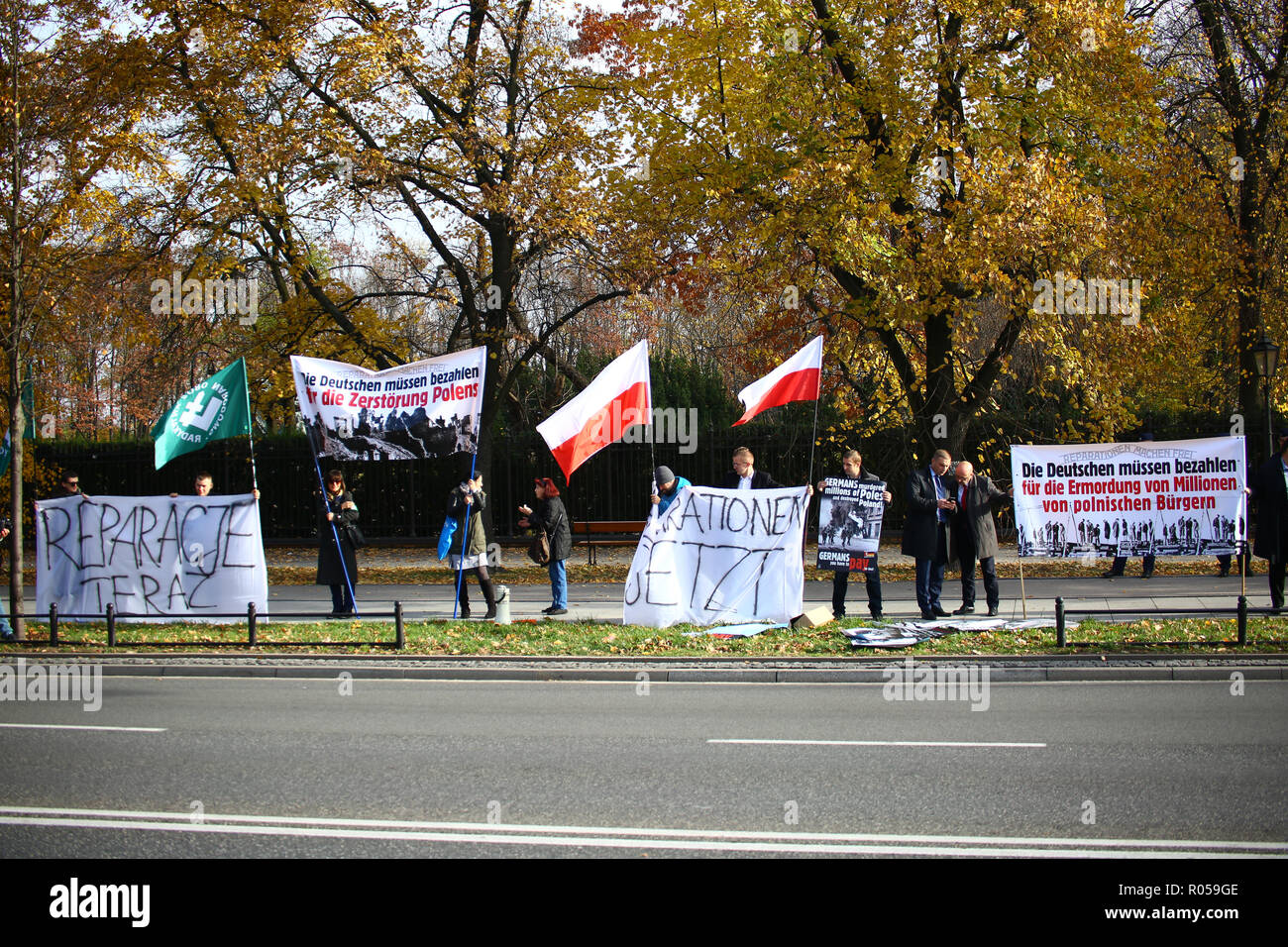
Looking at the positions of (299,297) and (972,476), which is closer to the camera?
(972,476)

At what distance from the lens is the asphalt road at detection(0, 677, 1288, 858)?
5.52 meters

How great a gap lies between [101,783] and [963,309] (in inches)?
585

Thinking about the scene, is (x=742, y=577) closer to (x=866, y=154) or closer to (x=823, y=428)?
(x=866, y=154)

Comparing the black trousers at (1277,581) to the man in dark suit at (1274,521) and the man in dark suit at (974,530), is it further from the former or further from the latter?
the man in dark suit at (974,530)

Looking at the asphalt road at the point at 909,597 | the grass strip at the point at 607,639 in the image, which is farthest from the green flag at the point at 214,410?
the asphalt road at the point at 909,597

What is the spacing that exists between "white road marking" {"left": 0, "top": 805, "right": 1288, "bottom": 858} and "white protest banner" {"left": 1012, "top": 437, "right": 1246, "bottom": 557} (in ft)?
25.6

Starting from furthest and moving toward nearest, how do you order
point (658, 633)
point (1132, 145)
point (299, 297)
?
point (299, 297) < point (1132, 145) < point (658, 633)

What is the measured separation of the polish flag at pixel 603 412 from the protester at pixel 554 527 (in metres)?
1.23

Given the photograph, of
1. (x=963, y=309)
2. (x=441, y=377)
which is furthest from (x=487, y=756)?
(x=963, y=309)

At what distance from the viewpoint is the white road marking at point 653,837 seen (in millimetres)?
5258

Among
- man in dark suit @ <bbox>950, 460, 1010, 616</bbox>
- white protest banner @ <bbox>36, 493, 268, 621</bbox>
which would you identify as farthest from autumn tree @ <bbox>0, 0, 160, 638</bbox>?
man in dark suit @ <bbox>950, 460, 1010, 616</bbox>

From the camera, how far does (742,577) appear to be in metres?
12.8

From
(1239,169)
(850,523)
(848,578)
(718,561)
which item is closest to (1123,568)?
(848,578)
